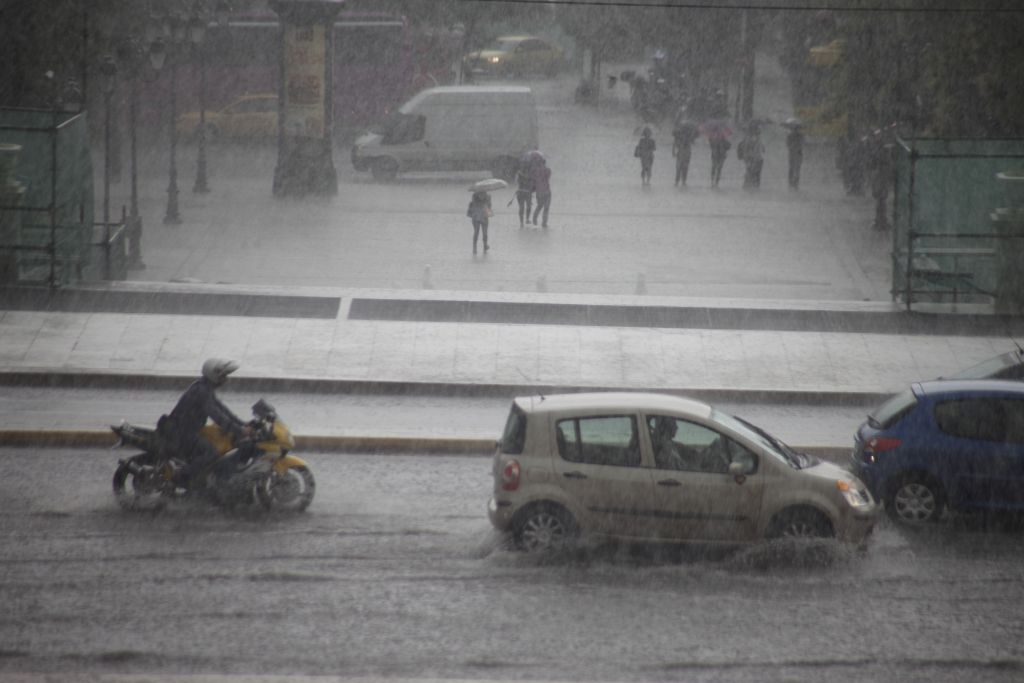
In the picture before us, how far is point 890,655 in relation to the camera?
8.91m

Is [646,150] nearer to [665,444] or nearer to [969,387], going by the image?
[969,387]

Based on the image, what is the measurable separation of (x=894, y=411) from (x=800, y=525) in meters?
1.73

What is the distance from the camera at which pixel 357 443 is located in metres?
13.9

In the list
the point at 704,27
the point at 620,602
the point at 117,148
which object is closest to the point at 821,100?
the point at 704,27

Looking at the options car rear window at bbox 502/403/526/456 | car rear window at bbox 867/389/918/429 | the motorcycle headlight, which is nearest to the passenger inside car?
car rear window at bbox 502/403/526/456

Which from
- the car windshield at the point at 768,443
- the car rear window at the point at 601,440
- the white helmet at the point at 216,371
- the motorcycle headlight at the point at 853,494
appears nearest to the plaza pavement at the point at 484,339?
the white helmet at the point at 216,371

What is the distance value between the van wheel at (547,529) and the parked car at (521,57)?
152 ft

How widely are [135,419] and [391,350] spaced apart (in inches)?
130

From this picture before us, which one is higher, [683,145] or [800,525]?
[683,145]

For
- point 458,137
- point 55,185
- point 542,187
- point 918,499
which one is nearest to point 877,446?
point 918,499

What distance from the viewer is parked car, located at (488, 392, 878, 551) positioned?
10383 mm

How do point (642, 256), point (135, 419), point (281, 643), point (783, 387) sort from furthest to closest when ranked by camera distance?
point (642, 256) < point (783, 387) < point (135, 419) < point (281, 643)

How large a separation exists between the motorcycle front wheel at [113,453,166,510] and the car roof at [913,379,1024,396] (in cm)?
589

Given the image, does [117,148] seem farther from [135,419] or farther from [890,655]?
[890,655]
